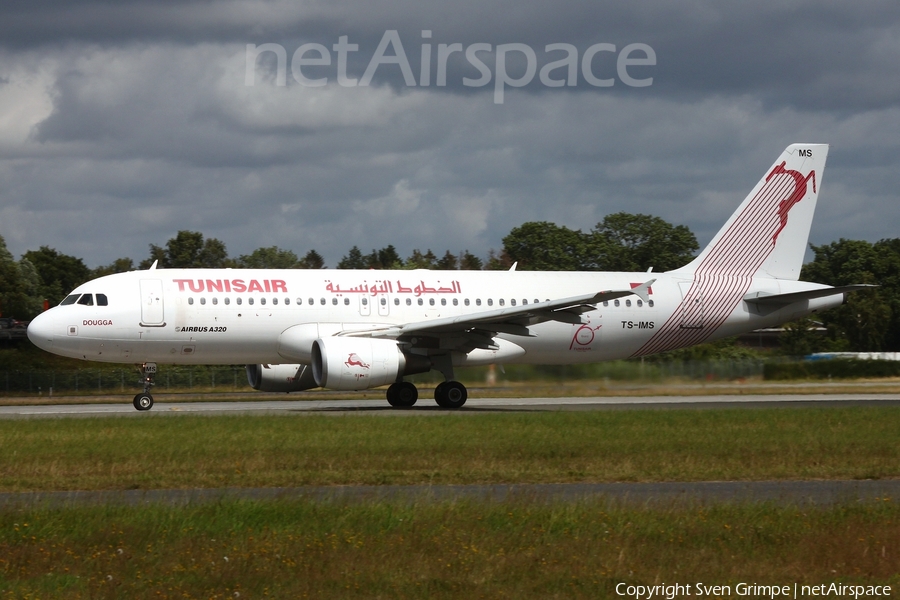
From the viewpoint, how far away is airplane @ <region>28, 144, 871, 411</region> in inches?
1136

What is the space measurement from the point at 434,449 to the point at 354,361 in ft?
30.8

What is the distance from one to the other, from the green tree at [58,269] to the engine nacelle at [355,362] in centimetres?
6994

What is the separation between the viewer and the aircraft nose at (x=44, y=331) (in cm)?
2883

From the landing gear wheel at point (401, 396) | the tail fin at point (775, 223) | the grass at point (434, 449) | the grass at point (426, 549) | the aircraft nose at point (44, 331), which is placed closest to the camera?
the grass at point (426, 549)

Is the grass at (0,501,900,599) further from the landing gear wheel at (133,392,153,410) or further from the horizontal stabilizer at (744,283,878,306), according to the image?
the horizontal stabilizer at (744,283,878,306)

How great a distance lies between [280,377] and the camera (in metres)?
31.8

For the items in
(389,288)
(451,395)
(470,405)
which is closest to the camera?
(451,395)

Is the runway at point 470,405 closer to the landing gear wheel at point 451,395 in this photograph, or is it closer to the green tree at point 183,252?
the landing gear wheel at point 451,395

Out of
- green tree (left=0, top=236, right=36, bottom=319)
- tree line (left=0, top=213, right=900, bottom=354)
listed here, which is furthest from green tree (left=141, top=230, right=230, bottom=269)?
green tree (left=0, top=236, right=36, bottom=319)

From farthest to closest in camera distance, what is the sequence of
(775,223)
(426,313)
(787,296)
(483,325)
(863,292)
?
1. (863,292)
2. (775,223)
3. (787,296)
4. (426,313)
5. (483,325)

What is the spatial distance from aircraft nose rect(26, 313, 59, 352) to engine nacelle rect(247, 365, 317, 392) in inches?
219

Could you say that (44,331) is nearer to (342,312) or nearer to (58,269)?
(342,312)

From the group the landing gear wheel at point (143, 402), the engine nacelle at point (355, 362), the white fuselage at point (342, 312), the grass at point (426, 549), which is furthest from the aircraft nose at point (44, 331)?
the grass at point (426, 549)

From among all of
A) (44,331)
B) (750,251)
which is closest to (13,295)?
(44,331)
